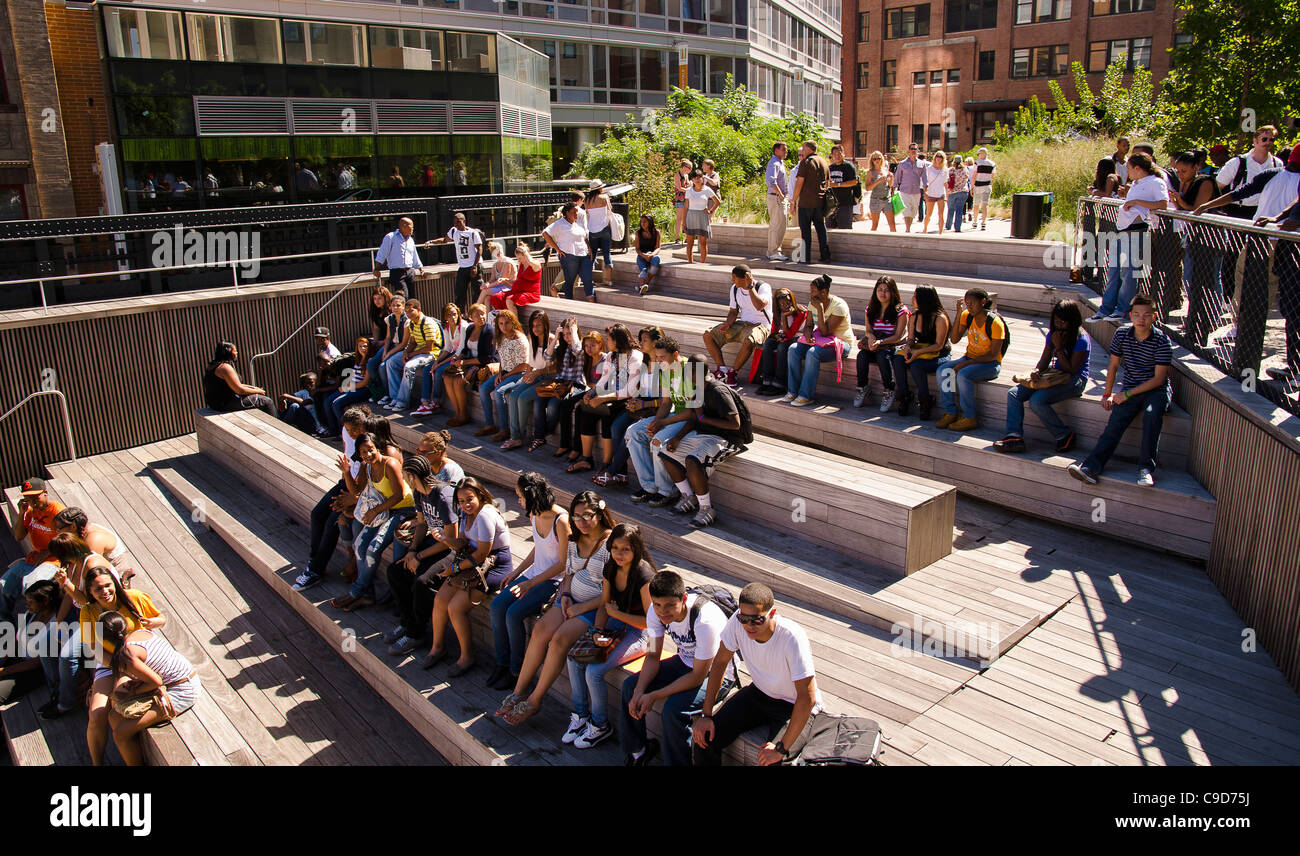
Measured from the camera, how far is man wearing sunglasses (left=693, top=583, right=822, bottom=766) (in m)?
4.45

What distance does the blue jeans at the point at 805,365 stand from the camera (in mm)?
9109

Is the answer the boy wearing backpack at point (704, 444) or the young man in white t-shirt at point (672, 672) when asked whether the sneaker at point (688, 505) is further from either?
the young man in white t-shirt at point (672, 672)

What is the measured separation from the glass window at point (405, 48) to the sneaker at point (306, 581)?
39.4 ft

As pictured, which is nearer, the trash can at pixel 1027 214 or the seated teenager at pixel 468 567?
→ the seated teenager at pixel 468 567

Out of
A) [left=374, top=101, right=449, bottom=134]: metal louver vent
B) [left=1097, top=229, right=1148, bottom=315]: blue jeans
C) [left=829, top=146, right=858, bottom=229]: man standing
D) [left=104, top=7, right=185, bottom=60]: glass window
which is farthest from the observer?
[left=374, top=101, right=449, bottom=134]: metal louver vent

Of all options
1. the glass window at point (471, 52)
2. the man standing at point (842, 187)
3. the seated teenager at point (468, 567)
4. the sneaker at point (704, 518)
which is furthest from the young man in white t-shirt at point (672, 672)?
the glass window at point (471, 52)

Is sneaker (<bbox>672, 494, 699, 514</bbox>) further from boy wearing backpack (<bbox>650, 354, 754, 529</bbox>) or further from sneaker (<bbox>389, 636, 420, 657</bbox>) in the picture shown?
sneaker (<bbox>389, 636, 420, 657</bbox>)

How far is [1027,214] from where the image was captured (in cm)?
1327

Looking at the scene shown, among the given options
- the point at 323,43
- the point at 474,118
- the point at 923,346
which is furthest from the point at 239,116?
the point at 923,346

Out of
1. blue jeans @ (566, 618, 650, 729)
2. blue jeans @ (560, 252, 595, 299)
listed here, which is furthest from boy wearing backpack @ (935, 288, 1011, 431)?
blue jeans @ (560, 252, 595, 299)

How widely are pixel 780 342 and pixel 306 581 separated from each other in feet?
16.7

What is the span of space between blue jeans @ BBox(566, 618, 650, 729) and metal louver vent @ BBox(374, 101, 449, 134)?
46.0 ft

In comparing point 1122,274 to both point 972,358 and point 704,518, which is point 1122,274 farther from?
point 704,518
